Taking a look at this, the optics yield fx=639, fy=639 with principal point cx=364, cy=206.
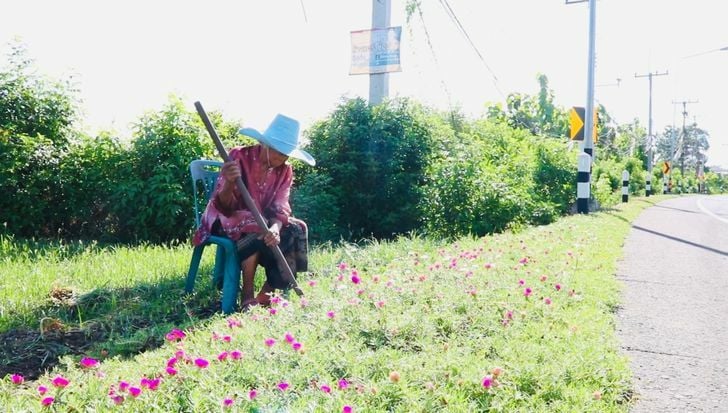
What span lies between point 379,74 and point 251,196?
6.34 m

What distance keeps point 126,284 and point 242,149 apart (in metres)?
1.51

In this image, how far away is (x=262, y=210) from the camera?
4754 millimetres

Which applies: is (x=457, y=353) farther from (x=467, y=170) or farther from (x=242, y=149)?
(x=467, y=170)

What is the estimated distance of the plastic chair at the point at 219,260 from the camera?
4.35 metres

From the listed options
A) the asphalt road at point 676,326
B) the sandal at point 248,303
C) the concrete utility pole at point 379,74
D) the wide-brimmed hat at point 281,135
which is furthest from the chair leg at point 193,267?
the concrete utility pole at point 379,74

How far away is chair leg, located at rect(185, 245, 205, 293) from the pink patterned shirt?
82 mm

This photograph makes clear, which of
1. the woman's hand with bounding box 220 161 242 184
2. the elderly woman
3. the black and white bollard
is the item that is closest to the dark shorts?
the elderly woman

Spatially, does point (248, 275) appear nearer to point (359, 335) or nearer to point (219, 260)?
point (219, 260)

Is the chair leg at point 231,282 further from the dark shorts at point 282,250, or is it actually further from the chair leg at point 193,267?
the chair leg at point 193,267

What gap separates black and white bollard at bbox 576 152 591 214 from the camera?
12.8 metres

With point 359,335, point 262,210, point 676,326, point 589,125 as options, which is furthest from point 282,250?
point 589,125

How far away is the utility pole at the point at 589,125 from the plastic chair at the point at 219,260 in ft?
30.5

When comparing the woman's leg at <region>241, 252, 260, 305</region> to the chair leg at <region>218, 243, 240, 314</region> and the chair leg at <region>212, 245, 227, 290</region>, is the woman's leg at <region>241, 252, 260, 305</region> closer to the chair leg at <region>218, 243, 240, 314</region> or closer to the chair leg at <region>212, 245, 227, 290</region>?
the chair leg at <region>218, 243, 240, 314</region>

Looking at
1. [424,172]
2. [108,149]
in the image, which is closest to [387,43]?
[424,172]
